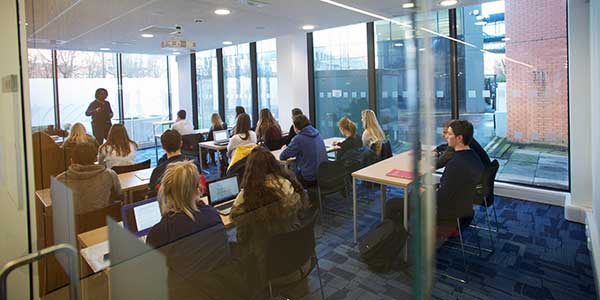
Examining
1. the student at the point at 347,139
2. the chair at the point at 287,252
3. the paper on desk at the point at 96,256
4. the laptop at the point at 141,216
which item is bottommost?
the chair at the point at 287,252

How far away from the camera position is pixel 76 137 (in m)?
2.19

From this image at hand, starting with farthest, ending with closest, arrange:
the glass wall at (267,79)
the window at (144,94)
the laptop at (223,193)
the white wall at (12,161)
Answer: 1. the glass wall at (267,79)
2. the window at (144,94)
3. the laptop at (223,193)
4. the white wall at (12,161)

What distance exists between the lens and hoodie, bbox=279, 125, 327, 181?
141 inches

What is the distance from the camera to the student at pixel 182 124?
2.97 m

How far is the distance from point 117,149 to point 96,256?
105cm

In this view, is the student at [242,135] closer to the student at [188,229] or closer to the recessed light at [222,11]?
the recessed light at [222,11]

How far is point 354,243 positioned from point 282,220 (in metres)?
0.97

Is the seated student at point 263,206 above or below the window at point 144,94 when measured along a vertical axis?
below

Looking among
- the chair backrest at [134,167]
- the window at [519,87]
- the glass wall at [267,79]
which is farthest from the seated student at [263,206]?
the glass wall at [267,79]

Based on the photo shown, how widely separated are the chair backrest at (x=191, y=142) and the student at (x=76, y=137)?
0.73 metres

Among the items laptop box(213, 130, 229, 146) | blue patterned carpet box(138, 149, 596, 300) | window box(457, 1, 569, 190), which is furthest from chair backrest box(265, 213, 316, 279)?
window box(457, 1, 569, 190)

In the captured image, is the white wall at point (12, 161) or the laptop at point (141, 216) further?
the white wall at point (12, 161)

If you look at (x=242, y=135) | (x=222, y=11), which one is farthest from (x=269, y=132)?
(x=222, y=11)

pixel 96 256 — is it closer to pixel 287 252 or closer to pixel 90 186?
pixel 90 186
